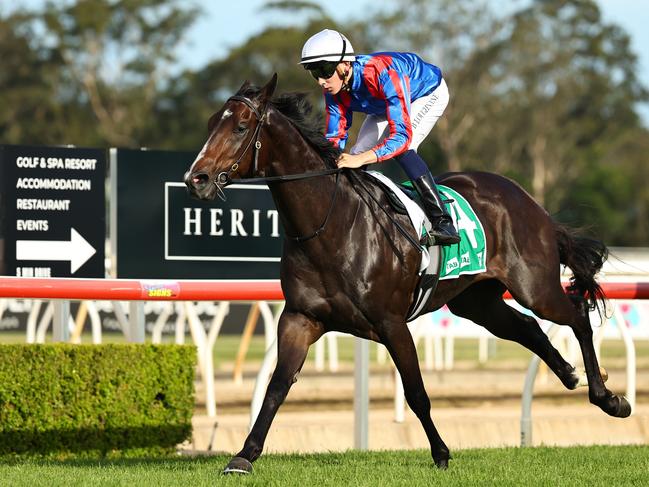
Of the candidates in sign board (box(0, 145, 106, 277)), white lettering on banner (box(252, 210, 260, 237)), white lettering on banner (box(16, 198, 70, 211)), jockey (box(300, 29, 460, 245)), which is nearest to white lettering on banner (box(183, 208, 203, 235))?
white lettering on banner (box(252, 210, 260, 237))

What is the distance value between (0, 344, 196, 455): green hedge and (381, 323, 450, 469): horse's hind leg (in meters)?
1.56

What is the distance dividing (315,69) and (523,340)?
1859 millimetres

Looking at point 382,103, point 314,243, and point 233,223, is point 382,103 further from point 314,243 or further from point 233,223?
point 233,223

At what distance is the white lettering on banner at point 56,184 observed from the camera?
21.5ft

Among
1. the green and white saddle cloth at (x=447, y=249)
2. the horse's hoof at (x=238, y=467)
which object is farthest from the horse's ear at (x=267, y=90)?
the horse's hoof at (x=238, y=467)

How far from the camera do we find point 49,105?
38844 millimetres

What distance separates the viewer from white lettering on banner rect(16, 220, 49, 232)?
651 centimetres

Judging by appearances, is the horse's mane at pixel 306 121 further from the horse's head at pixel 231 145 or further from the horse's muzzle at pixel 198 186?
the horse's muzzle at pixel 198 186

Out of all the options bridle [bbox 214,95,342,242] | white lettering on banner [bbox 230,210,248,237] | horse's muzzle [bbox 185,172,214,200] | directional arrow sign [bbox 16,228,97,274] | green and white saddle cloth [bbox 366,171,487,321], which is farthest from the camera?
white lettering on banner [bbox 230,210,248,237]

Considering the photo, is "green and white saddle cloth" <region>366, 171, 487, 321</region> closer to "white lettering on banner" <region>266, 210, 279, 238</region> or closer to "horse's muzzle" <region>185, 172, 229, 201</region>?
"horse's muzzle" <region>185, 172, 229, 201</region>

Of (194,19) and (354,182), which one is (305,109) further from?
(194,19)

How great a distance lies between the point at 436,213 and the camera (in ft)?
17.3

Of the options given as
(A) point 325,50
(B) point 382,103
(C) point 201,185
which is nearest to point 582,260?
(B) point 382,103

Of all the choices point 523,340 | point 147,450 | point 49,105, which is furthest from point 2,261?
point 49,105
